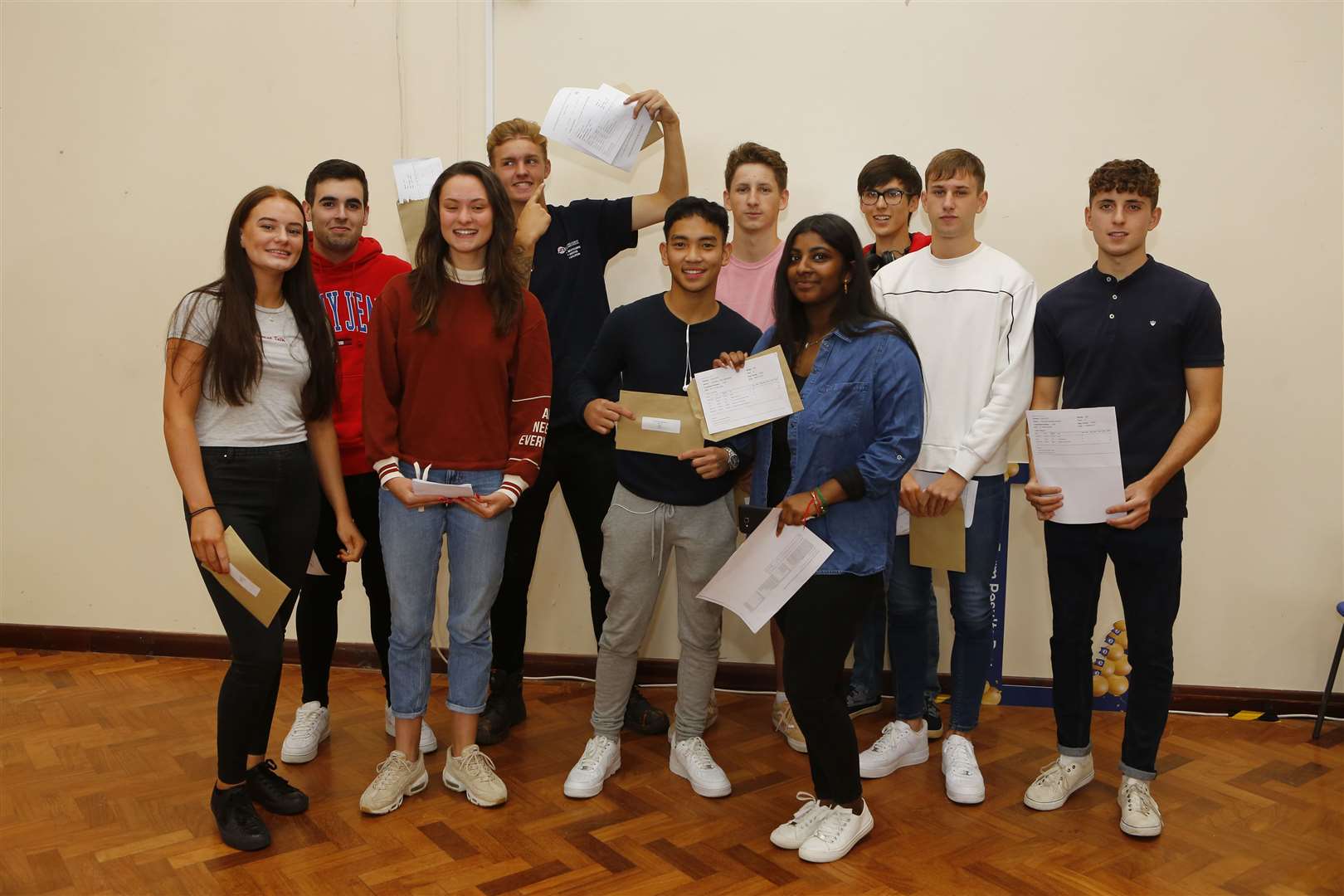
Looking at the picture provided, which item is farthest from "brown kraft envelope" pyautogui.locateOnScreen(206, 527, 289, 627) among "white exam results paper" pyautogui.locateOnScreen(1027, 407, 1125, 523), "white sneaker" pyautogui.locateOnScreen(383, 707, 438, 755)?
"white exam results paper" pyautogui.locateOnScreen(1027, 407, 1125, 523)

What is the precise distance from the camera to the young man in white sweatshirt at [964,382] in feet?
9.15

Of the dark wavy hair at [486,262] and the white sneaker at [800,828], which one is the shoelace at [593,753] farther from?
the dark wavy hair at [486,262]

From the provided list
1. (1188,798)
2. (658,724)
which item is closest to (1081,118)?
(1188,798)

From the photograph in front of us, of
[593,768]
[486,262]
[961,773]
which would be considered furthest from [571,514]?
[961,773]

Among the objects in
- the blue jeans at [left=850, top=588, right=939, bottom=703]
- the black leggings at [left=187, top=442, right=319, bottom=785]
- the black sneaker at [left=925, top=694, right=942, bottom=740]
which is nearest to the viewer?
the black leggings at [left=187, top=442, right=319, bottom=785]

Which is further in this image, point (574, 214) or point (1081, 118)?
point (1081, 118)

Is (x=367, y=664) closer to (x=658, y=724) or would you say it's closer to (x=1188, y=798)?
(x=658, y=724)

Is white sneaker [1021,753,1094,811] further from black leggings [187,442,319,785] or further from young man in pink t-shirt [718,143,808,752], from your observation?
black leggings [187,442,319,785]

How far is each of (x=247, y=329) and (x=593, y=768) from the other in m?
1.47

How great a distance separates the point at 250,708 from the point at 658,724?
130 centimetres

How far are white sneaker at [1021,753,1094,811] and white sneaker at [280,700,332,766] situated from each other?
2.08 m

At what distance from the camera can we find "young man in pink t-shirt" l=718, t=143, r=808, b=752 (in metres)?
3.16

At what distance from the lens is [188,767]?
304 centimetres

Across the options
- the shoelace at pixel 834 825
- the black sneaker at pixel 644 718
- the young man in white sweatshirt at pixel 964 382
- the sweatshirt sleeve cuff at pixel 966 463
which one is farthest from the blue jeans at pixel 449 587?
the sweatshirt sleeve cuff at pixel 966 463
